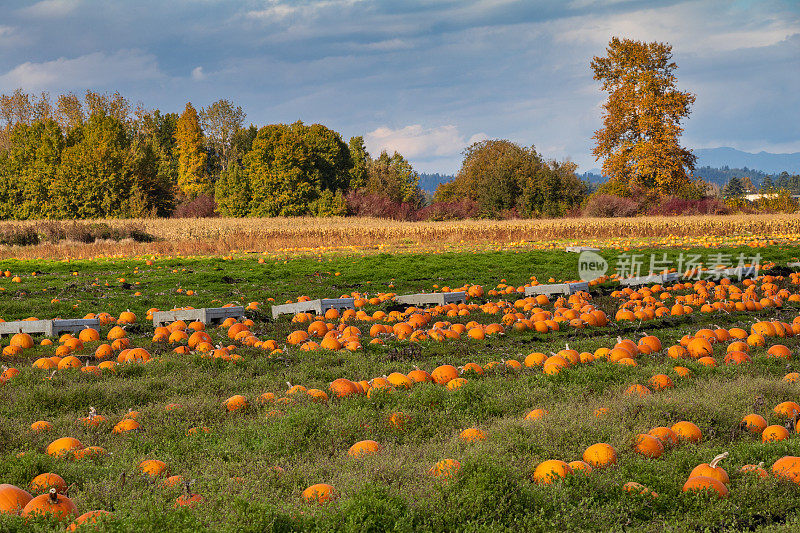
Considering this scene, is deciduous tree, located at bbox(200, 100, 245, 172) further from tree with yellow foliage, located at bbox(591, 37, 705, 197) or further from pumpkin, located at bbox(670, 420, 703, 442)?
pumpkin, located at bbox(670, 420, 703, 442)

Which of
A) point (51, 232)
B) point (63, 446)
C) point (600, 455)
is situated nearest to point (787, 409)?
point (600, 455)

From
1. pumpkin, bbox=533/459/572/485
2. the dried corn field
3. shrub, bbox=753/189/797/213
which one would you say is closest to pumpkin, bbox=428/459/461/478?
pumpkin, bbox=533/459/572/485

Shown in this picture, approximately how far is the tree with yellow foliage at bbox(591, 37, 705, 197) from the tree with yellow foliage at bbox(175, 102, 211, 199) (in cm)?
4217

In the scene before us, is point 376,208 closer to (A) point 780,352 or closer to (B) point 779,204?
(B) point 779,204

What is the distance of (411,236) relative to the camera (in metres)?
29.9

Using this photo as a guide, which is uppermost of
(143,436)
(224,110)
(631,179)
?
(224,110)

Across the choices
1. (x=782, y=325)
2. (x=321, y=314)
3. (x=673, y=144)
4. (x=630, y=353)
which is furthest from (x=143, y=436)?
(x=673, y=144)

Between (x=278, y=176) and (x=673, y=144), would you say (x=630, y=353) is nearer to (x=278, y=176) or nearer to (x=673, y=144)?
(x=673, y=144)

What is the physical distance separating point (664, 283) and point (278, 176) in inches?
1733

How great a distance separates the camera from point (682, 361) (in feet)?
19.4

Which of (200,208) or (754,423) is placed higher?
(200,208)

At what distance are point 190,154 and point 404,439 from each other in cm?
7096

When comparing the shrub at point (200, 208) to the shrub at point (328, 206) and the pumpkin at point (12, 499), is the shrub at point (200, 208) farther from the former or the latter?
the pumpkin at point (12, 499)

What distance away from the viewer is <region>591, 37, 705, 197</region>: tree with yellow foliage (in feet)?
153
